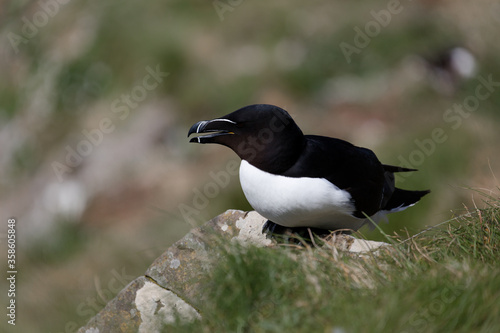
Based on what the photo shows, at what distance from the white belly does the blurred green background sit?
3.36 metres

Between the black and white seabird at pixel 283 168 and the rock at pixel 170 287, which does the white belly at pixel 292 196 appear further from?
the rock at pixel 170 287

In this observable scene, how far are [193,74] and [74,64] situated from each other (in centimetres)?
248

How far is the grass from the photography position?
276 cm

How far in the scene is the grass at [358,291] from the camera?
276 centimetres

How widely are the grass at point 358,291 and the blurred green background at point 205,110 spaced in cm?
388

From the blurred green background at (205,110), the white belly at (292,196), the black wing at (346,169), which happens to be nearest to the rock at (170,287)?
the white belly at (292,196)

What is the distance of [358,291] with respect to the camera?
3.08 meters

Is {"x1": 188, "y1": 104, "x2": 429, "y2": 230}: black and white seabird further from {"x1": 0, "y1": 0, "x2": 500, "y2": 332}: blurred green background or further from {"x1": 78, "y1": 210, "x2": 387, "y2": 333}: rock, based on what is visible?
{"x1": 0, "y1": 0, "x2": 500, "y2": 332}: blurred green background

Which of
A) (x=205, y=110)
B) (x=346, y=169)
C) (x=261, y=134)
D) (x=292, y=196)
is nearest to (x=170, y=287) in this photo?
(x=292, y=196)

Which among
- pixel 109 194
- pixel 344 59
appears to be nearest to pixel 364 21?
pixel 344 59

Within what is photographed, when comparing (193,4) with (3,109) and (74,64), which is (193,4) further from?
(3,109)

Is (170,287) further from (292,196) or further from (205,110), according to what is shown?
(205,110)

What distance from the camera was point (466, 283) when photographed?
295cm

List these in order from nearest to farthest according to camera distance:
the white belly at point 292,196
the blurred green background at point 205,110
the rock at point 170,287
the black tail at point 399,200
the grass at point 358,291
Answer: the grass at point 358,291 < the rock at point 170,287 < the white belly at point 292,196 < the black tail at point 399,200 < the blurred green background at point 205,110
